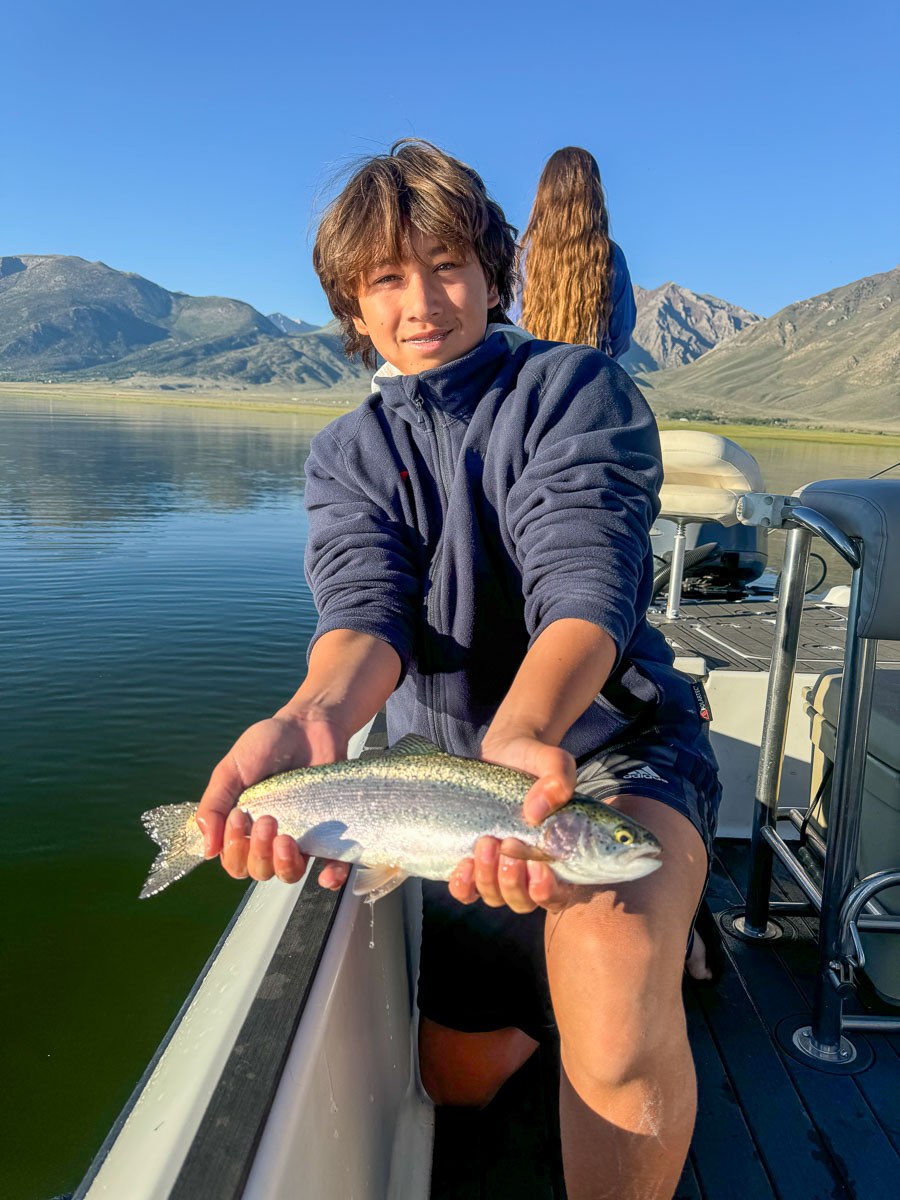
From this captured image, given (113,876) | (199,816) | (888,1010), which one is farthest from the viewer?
(113,876)

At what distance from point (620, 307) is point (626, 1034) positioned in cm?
489

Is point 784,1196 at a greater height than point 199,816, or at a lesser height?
lesser

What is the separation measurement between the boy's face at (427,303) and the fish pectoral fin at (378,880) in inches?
62.6

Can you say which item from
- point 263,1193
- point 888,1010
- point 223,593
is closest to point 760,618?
point 888,1010

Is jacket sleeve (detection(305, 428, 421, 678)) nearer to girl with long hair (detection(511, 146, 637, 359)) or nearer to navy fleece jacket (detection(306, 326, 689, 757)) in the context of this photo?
navy fleece jacket (detection(306, 326, 689, 757))

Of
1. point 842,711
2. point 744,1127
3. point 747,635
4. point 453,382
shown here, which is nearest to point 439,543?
point 453,382

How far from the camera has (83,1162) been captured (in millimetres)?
4500

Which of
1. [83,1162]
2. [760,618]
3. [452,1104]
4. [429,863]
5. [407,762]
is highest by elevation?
[407,762]

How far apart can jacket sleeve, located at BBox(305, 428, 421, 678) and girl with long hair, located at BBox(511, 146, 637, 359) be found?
280 cm

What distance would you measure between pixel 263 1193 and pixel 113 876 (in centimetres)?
623

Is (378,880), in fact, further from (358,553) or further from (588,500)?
(588,500)

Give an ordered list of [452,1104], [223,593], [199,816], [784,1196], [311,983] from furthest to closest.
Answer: [223,593], [452,1104], [784,1196], [199,816], [311,983]

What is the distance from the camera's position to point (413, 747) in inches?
89.7

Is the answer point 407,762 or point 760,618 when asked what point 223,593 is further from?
point 407,762
